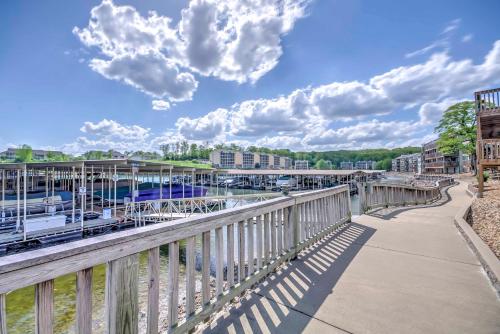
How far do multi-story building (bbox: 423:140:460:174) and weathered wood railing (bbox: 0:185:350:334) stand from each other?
1989 inches

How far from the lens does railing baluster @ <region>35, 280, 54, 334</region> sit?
97 centimetres

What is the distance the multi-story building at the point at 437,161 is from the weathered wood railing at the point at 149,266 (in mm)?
50519

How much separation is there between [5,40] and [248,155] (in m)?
78.2

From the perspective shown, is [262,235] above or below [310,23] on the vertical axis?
below

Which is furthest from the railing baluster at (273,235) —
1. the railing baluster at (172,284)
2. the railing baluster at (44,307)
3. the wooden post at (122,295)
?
the railing baluster at (44,307)

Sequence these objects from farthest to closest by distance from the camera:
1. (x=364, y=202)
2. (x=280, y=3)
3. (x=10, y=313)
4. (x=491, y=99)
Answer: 1. (x=280, y=3)
2. (x=491, y=99)
3. (x=364, y=202)
4. (x=10, y=313)

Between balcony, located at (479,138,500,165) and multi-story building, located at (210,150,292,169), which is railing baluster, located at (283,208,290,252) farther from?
multi-story building, located at (210,150,292,169)

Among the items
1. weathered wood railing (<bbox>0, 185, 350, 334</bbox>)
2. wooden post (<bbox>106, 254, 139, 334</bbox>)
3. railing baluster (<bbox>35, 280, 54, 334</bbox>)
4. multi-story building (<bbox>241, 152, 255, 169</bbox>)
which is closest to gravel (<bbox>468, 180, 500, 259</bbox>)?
weathered wood railing (<bbox>0, 185, 350, 334</bbox>)

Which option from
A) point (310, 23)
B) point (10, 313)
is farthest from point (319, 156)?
point (10, 313)

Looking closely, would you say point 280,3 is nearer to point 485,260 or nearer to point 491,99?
point 491,99

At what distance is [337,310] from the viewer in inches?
81.4

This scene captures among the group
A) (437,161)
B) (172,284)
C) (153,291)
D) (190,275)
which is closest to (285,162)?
(437,161)

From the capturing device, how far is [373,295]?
2.30m

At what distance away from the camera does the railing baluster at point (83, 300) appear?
110 cm
